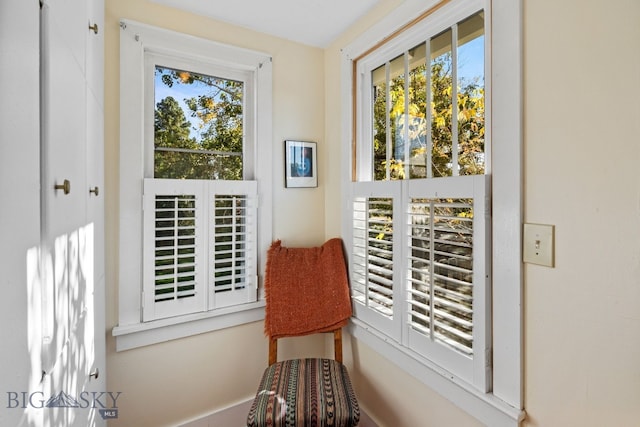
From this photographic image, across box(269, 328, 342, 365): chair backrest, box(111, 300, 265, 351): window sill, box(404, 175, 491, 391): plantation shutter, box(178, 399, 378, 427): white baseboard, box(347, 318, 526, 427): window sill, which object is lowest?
box(178, 399, 378, 427): white baseboard

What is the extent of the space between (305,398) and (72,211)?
109 cm

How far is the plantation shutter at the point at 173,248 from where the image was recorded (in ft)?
4.73

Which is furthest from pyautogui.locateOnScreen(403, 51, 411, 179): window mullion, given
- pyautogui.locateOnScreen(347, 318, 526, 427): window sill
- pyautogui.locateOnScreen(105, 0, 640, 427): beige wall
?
pyautogui.locateOnScreen(347, 318, 526, 427): window sill

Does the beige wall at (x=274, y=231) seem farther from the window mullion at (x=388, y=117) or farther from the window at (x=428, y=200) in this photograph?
the window mullion at (x=388, y=117)

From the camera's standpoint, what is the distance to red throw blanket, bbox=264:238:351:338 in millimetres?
1558

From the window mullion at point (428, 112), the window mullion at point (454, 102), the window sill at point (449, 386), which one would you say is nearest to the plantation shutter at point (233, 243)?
the window sill at point (449, 386)

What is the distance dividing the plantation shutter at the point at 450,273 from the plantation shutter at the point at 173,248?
1.03 metres

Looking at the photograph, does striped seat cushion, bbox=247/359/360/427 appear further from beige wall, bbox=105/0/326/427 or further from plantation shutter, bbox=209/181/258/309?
plantation shutter, bbox=209/181/258/309

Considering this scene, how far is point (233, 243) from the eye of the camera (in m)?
1.64

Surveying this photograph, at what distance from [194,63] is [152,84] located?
9.4 inches

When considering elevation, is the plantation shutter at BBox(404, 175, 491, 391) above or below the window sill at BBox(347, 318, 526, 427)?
above
